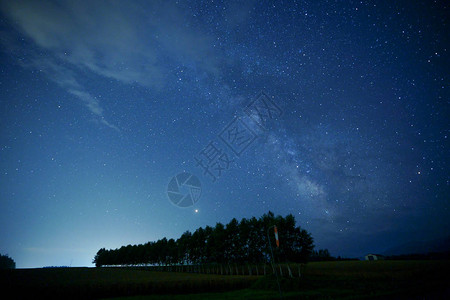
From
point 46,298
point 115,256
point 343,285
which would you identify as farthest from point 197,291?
point 115,256

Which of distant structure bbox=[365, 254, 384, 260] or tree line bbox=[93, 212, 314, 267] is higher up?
tree line bbox=[93, 212, 314, 267]

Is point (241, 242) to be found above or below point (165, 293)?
above

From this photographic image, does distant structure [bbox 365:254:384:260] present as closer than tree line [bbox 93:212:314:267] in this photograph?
No

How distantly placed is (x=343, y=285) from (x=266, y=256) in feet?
90.5

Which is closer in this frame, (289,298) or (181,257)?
(289,298)

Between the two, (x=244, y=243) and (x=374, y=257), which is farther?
(x=374, y=257)

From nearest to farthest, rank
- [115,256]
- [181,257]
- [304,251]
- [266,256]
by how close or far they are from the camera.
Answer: [304,251]
[266,256]
[181,257]
[115,256]

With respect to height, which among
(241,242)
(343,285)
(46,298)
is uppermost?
(241,242)

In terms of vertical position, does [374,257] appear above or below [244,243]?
below

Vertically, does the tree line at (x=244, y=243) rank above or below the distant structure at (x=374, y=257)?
above

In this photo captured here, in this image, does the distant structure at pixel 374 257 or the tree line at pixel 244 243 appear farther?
the distant structure at pixel 374 257

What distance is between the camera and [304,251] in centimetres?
5422

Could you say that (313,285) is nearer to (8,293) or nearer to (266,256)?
(266,256)

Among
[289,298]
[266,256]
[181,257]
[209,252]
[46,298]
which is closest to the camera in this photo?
[289,298]
